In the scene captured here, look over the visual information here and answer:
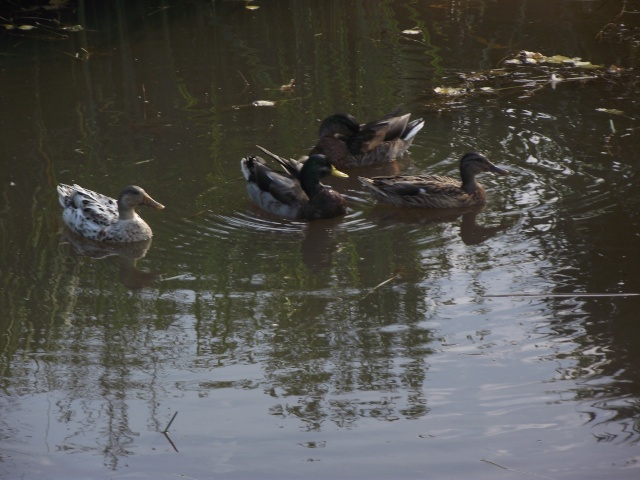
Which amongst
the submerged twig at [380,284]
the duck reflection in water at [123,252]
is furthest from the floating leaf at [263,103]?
the submerged twig at [380,284]

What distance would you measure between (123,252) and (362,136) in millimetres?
3123

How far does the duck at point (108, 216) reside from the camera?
8.50 m

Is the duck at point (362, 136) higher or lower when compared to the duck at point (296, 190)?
higher

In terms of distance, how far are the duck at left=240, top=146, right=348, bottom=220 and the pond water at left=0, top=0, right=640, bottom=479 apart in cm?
23

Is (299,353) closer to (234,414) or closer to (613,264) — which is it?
(234,414)

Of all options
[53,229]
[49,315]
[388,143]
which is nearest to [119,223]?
[53,229]

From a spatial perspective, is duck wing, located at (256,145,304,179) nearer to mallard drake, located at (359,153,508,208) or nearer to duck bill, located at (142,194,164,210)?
mallard drake, located at (359,153,508,208)

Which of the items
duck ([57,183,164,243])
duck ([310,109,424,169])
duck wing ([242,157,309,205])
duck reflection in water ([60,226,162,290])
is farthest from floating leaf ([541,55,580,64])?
duck reflection in water ([60,226,162,290])

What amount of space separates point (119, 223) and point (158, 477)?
3.78m

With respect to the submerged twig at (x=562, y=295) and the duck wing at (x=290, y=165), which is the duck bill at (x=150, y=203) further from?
→ the submerged twig at (x=562, y=295)

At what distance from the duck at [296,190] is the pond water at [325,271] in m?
0.23

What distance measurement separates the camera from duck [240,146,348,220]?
9.00 metres

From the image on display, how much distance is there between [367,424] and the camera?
550 cm

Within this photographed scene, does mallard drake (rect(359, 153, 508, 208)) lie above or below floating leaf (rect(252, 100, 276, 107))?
below
